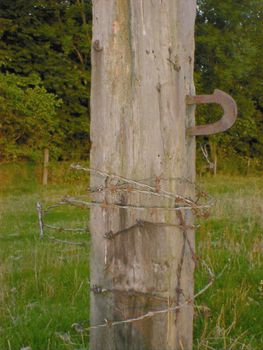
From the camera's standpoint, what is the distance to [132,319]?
253cm

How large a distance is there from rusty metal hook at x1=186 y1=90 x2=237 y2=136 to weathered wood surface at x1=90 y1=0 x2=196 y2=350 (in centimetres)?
6

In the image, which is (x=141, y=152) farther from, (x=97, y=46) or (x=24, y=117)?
(x=24, y=117)

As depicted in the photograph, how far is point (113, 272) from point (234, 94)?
24.6 m

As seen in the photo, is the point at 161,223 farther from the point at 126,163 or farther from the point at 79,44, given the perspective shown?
the point at 79,44

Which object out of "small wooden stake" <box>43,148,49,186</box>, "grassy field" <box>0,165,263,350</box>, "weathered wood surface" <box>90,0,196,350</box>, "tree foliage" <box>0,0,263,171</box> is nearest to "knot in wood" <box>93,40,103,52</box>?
"weathered wood surface" <box>90,0,196,350</box>

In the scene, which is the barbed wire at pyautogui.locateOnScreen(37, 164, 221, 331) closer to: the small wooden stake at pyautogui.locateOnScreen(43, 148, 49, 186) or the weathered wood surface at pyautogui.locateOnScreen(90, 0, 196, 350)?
the weathered wood surface at pyautogui.locateOnScreen(90, 0, 196, 350)

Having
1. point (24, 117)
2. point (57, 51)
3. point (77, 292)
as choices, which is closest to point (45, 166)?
point (24, 117)

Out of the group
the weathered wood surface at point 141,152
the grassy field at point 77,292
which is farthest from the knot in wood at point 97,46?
the grassy field at point 77,292

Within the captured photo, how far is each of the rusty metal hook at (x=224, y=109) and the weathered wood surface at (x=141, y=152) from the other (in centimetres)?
6

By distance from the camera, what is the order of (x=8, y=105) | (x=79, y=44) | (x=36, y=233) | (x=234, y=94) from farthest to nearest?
(x=234, y=94) < (x=79, y=44) < (x=8, y=105) < (x=36, y=233)

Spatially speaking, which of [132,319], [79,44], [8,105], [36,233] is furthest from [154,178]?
[79,44]

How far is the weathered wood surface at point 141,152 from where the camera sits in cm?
245

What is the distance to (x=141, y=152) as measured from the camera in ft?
8.04

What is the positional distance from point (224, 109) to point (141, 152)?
15.3 inches
